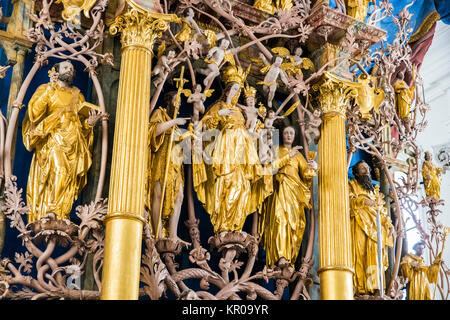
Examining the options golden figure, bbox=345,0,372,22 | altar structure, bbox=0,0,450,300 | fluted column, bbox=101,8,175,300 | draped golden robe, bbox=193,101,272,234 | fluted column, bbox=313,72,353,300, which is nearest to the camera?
fluted column, bbox=101,8,175,300

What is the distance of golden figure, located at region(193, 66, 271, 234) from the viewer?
34.5 feet

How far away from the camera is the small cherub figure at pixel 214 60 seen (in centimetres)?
1091

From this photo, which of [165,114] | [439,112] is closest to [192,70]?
[165,114]

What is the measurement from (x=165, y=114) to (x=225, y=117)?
696 millimetres

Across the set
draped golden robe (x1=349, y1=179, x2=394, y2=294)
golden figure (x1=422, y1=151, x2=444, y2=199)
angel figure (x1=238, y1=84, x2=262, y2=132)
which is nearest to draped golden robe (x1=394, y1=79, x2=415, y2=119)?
golden figure (x1=422, y1=151, x2=444, y2=199)

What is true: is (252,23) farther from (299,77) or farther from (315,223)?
(315,223)

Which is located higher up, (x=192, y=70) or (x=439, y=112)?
(x=439, y=112)

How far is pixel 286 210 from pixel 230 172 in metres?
0.88

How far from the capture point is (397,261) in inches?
458

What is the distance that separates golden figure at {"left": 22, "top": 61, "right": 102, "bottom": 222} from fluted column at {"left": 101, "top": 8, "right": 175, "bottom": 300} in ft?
1.56

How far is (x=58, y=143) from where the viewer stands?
32.6 ft

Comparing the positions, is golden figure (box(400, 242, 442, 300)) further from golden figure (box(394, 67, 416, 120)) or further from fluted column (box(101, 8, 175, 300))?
fluted column (box(101, 8, 175, 300))
